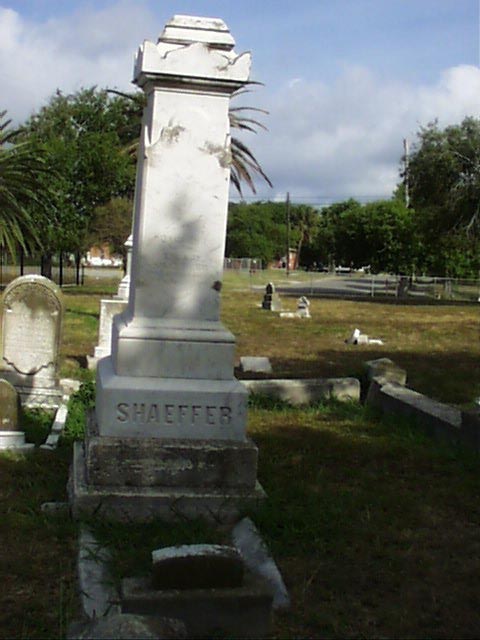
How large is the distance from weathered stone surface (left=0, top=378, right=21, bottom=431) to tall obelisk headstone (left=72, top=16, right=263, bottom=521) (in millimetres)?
2148

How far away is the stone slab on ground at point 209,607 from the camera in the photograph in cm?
343

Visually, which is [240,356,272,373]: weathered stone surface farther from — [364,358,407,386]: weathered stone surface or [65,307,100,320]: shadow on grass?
[65,307,100,320]: shadow on grass

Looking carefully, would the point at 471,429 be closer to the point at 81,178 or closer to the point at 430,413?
the point at 430,413

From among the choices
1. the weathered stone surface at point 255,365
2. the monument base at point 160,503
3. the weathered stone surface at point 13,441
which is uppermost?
the monument base at point 160,503

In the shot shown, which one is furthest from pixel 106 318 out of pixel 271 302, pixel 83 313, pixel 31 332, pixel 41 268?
pixel 41 268

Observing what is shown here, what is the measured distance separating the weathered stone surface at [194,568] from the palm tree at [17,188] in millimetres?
25549

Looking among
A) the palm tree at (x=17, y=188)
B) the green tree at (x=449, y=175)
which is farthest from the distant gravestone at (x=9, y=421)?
the green tree at (x=449, y=175)

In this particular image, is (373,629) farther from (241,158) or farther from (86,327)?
(241,158)

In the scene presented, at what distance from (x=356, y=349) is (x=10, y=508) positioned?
42.6 ft

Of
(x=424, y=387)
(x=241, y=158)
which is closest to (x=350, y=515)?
(x=424, y=387)

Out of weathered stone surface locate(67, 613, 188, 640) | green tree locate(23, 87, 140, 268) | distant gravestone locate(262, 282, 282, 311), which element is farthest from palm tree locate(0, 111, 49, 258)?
weathered stone surface locate(67, 613, 188, 640)

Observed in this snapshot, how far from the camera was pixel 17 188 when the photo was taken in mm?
30500

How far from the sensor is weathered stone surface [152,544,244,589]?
11.5 feet

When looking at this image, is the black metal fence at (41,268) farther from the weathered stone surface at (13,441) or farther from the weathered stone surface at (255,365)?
the weathered stone surface at (13,441)
